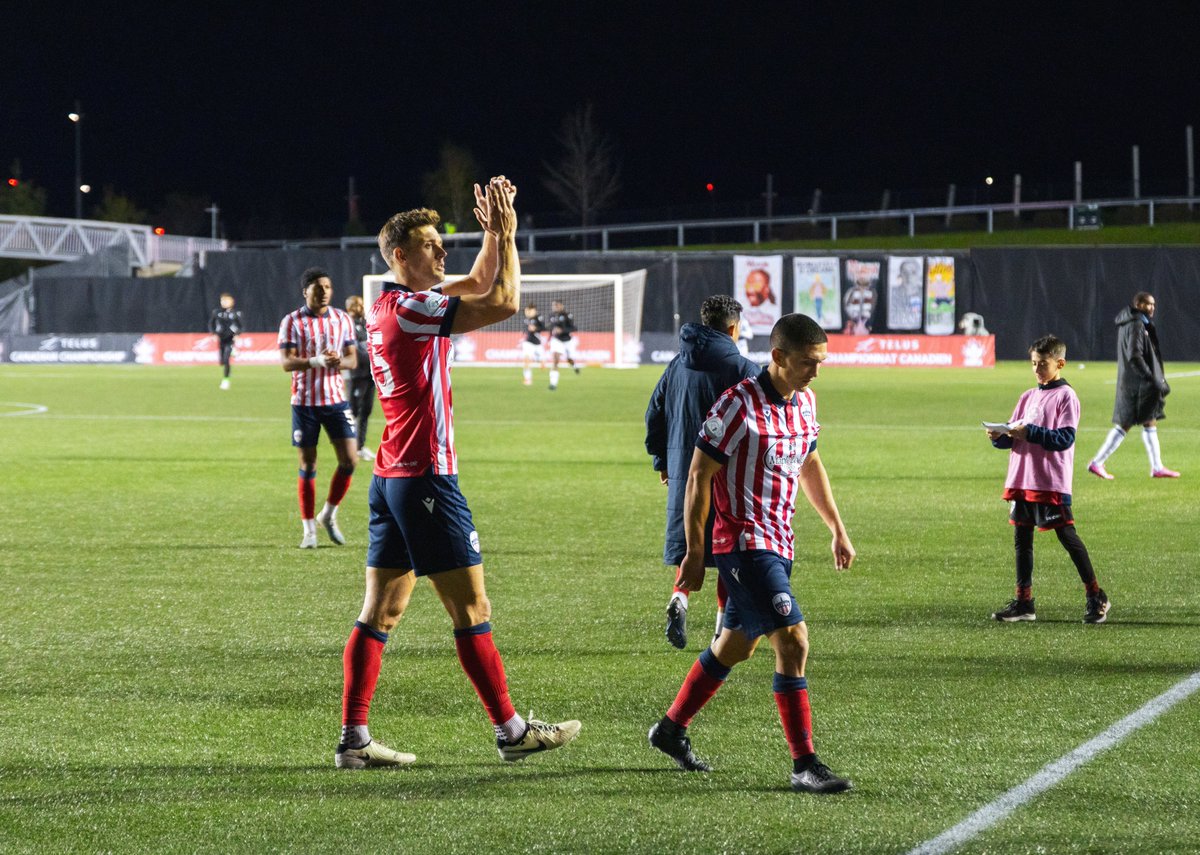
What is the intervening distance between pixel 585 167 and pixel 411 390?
312ft

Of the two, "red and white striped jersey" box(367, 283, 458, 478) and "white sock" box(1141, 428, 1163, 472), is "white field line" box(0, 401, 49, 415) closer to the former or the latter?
"white sock" box(1141, 428, 1163, 472)

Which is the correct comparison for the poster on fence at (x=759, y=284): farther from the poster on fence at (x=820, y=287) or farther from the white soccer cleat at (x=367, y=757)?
the white soccer cleat at (x=367, y=757)

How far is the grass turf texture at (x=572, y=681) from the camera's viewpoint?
16.7 feet

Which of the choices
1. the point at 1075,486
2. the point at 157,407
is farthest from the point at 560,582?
the point at 157,407

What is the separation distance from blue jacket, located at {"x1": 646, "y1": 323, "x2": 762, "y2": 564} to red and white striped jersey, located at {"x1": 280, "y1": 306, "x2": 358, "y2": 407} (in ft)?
13.4

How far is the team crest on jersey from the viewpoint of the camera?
544 cm

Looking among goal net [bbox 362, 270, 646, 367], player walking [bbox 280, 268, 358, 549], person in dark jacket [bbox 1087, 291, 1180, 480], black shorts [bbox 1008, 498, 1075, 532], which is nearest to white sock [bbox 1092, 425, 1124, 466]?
person in dark jacket [bbox 1087, 291, 1180, 480]

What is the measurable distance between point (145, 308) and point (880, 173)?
68091mm

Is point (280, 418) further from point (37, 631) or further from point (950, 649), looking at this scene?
point (950, 649)

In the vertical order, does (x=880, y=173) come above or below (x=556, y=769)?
above

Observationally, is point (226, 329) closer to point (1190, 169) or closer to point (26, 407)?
point (26, 407)

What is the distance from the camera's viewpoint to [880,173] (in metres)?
111

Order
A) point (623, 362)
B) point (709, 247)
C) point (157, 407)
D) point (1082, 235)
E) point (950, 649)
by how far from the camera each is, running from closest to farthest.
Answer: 1. point (950, 649)
2. point (157, 407)
3. point (623, 362)
4. point (1082, 235)
5. point (709, 247)

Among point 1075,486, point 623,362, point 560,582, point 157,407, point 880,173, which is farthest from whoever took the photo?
point 880,173
